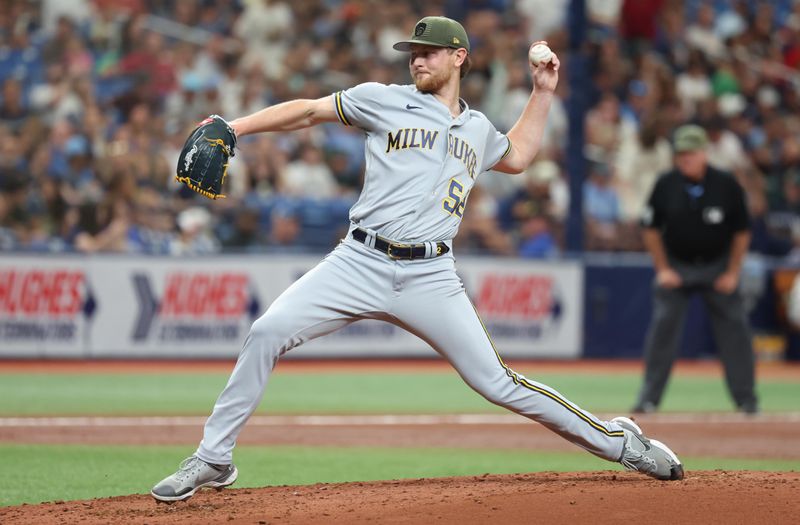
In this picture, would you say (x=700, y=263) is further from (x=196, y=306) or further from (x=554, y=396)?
(x=196, y=306)

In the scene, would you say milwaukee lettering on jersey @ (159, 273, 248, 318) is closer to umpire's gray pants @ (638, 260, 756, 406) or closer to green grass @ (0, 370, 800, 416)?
green grass @ (0, 370, 800, 416)

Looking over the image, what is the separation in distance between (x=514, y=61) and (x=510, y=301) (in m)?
4.33

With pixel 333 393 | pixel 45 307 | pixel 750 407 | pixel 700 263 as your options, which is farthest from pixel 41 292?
pixel 750 407

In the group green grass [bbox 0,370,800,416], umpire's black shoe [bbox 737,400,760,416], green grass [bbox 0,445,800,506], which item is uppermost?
umpire's black shoe [bbox 737,400,760,416]

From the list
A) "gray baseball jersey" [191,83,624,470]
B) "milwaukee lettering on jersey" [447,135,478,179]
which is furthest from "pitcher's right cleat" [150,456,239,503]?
"milwaukee lettering on jersey" [447,135,478,179]

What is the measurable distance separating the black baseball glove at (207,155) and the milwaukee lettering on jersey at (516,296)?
11046 millimetres

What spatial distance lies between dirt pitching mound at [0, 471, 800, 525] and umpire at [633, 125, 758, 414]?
4.75 meters

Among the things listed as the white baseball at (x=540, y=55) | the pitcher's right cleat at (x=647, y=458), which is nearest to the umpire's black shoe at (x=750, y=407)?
the pitcher's right cleat at (x=647, y=458)

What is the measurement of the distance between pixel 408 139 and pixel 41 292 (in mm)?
10033

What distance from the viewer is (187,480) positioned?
5.59 meters

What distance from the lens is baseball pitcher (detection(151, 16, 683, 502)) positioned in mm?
5648

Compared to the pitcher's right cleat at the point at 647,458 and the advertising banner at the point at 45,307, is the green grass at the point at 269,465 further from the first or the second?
the advertising banner at the point at 45,307

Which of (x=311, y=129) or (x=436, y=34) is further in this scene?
(x=311, y=129)

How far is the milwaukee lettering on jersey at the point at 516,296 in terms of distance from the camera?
54.9 ft
